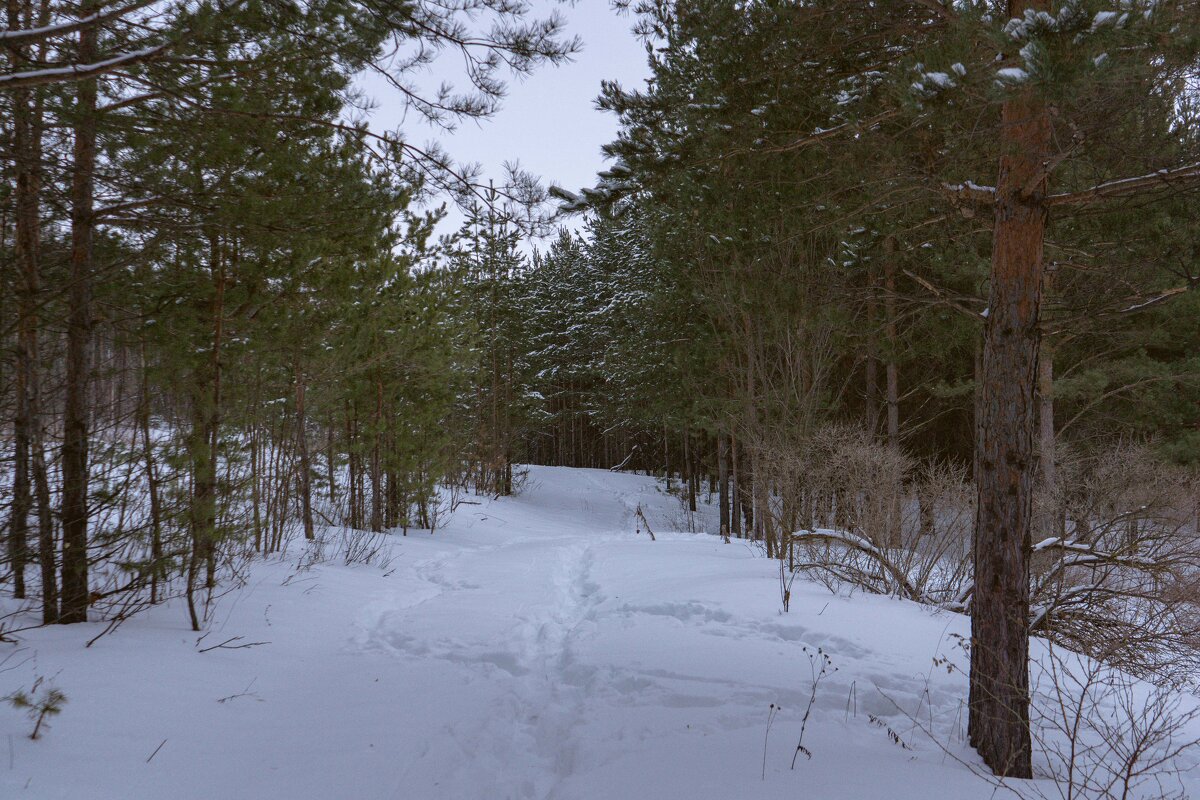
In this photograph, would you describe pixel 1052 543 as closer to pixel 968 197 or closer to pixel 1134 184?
pixel 1134 184

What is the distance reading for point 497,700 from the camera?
436 centimetres

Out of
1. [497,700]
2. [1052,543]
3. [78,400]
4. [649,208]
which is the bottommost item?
[497,700]

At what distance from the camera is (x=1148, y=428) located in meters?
15.3

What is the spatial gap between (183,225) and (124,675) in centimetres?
292

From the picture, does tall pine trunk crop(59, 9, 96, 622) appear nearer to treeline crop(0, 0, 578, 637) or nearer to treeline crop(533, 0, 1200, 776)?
treeline crop(0, 0, 578, 637)

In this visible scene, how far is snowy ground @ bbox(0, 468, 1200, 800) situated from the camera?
3.22 meters

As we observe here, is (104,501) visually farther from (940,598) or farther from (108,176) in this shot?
(940,598)

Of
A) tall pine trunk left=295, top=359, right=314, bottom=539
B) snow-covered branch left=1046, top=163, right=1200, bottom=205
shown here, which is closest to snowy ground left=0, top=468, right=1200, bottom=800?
tall pine trunk left=295, top=359, right=314, bottom=539

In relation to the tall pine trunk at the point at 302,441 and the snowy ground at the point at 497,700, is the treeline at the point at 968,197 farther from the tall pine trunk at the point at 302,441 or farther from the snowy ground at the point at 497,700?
the tall pine trunk at the point at 302,441

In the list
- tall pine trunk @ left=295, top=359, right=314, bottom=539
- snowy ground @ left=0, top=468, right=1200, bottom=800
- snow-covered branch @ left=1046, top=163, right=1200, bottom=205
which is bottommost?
snowy ground @ left=0, top=468, right=1200, bottom=800

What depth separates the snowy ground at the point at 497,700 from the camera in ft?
10.6

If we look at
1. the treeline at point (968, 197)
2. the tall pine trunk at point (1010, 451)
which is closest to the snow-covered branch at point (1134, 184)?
the treeline at point (968, 197)

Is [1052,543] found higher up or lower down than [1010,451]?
lower down

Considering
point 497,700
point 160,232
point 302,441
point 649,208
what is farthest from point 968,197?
point 302,441
